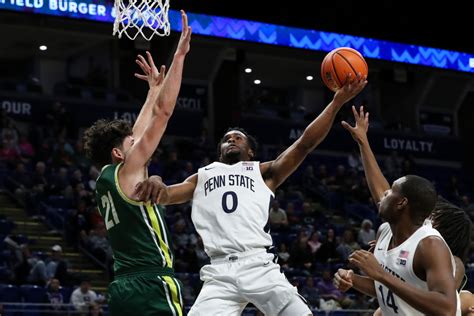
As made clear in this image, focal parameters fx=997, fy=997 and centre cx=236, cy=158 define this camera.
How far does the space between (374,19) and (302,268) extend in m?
9.37

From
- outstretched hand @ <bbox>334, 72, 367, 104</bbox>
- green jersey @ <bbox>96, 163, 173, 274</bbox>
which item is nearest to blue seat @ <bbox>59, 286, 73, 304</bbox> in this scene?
outstretched hand @ <bbox>334, 72, 367, 104</bbox>

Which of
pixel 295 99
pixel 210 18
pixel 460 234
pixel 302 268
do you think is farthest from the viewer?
pixel 295 99

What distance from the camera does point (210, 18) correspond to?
20.4m

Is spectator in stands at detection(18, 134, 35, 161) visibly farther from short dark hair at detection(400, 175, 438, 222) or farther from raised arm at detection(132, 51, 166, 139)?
short dark hair at detection(400, 175, 438, 222)

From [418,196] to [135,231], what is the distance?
5.28 feet

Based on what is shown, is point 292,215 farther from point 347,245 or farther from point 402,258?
point 402,258

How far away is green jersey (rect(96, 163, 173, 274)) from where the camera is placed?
5.48m

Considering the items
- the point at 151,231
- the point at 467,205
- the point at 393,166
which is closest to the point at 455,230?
the point at 151,231

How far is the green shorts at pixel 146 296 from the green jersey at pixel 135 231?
63mm

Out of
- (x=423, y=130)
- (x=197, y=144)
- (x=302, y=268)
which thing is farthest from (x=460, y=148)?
(x=302, y=268)

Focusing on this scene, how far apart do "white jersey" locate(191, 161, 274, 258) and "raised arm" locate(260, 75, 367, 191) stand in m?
0.10

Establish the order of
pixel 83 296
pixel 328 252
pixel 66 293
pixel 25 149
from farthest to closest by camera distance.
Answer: pixel 25 149, pixel 328 252, pixel 66 293, pixel 83 296

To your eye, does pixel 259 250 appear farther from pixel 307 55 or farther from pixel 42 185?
pixel 307 55

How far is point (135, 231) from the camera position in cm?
549
